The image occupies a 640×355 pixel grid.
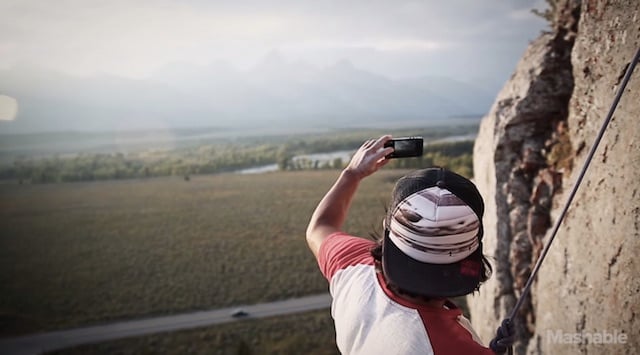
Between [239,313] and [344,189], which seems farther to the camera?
[239,313]

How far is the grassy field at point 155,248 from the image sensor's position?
38750 mm

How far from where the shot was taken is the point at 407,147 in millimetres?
2588

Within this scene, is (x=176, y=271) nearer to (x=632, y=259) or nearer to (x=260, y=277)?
(x=260, y=277)

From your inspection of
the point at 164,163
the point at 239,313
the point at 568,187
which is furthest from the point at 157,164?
the point at 568,187

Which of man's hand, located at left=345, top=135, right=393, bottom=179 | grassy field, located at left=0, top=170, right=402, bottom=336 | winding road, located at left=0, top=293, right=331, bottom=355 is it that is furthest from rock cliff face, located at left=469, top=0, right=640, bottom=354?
winding road, located at left=0, top=293, right=331, bottom=355

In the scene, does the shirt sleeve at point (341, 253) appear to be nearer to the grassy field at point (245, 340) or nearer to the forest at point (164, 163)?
the grassy field at point (245, 340)

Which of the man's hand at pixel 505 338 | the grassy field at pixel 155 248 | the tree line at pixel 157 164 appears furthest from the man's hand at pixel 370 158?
the tree line at pixel 157 164

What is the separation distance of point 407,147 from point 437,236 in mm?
1028

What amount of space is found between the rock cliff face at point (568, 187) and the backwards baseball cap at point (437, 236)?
183cm

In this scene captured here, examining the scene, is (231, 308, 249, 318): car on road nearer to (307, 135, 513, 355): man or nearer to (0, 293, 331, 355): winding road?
(0, 293, 331, 355): winding road

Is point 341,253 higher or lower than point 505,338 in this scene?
higher

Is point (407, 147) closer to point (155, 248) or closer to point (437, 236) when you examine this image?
point (437, 236)

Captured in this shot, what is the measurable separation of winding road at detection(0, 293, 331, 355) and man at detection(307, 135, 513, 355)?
3231cm

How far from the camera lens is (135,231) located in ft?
221
